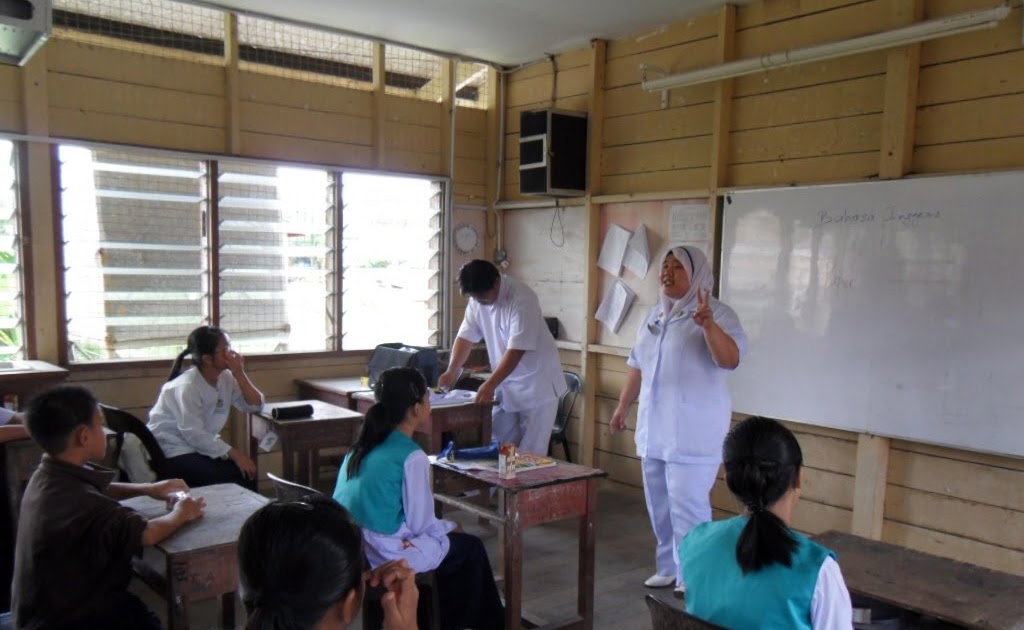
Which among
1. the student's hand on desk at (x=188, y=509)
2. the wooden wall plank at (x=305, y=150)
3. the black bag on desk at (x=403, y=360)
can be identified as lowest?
the student's hand on desk at (x=188, y=509)

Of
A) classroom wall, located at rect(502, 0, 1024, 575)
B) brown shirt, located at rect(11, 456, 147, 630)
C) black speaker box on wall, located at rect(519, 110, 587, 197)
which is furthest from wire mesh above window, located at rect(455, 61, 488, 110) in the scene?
brown shirt, located at rect(11, 456, 147, 630)

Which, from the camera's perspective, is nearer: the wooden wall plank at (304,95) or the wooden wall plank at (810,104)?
the wooden wall plank at (810,104)

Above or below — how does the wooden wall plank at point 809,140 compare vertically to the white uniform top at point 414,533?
above

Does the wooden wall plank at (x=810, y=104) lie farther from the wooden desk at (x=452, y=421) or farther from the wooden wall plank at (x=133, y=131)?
the wooden wall plank at (x=133, y=131)

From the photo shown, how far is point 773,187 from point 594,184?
4.33 ft

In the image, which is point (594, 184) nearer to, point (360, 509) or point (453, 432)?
point (453, 432)

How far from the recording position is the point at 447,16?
14.5 feet

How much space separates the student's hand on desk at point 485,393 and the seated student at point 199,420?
1.18m

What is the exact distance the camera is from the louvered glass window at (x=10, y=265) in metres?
3.85

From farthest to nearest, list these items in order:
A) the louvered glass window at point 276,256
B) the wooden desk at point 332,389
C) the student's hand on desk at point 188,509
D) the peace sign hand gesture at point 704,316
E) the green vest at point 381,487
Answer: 1. the louvered glass window at point 276,256
2. the wooden desk at point 332,389
3. the peace sign hand gesture at point 704,316
4. the green vest at point 381,487
5. the student's hand on desk at point 188,509

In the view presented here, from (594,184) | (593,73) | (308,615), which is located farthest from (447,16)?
(308,615)

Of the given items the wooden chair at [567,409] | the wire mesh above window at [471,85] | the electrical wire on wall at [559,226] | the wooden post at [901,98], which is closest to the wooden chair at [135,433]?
the wooden chair at [567,409]

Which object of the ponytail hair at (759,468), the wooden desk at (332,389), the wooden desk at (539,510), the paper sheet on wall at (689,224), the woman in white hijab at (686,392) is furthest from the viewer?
the wooden desk at (332,389)

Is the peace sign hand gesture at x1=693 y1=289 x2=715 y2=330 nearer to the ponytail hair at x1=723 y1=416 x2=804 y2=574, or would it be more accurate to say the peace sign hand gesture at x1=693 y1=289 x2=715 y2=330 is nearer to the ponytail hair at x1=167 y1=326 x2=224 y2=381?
the ponytail hair at x1=723 y1=416 x2=804 y2=574
